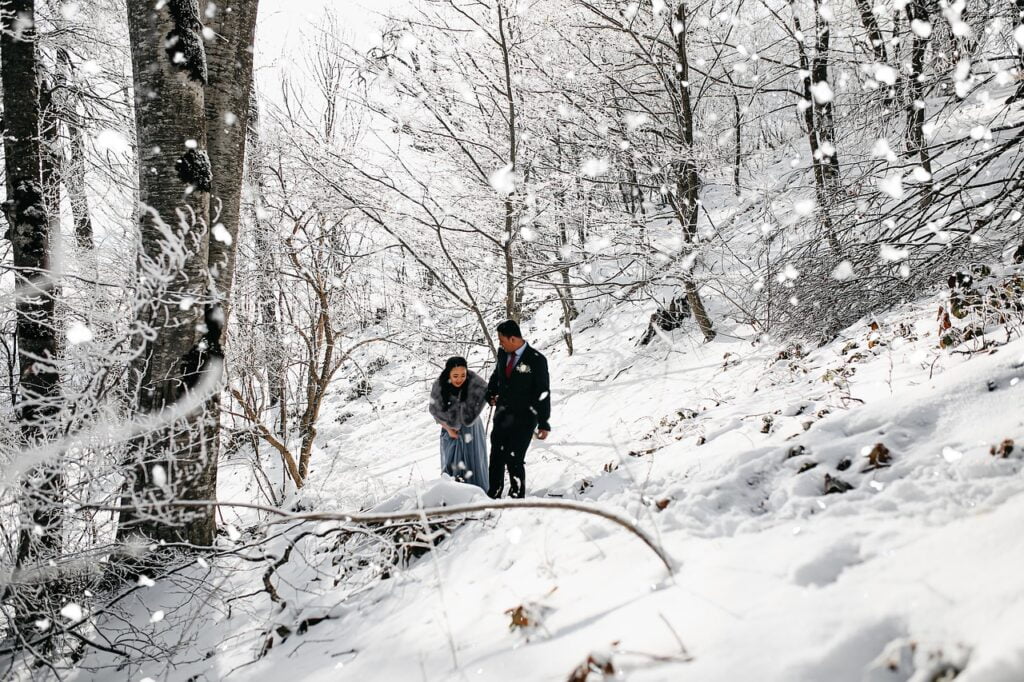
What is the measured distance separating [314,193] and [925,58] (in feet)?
23.1

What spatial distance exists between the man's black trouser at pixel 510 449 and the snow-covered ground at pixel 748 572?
881 millimetres

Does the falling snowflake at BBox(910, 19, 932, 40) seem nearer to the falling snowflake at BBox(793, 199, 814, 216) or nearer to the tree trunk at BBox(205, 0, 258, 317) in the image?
the falling snowflake at BBox(793, 199, 814, 216)

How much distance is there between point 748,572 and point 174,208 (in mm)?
3841

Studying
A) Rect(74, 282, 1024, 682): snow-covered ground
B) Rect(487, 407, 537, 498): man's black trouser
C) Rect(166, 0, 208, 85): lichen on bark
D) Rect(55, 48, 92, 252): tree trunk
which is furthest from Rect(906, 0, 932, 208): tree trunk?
Rect(55, 48, 92, 252): tree trunk

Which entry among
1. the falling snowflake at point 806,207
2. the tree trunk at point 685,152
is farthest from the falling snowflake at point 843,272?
the tree trunk at point 685,152

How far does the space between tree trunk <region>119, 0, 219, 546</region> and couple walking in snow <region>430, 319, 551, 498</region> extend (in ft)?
5.98

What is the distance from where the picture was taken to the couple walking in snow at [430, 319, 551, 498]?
15.4 ft

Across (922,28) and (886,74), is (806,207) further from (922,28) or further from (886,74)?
(922,28)

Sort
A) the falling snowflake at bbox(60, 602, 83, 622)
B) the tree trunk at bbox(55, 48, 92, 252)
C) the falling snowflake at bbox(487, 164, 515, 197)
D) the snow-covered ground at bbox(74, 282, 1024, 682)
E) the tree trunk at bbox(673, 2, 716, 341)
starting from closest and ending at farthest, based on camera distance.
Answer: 1. the snow-covered ground at bbox(74, 282, 1024, 682)
2. the falling snowflake at bbox(60, 602, 83, 622)
3. the tree trunk at bbox(55, 48, 92, 252)
4. the falling snowflake at bbox(487, 164, 515, 197)
5. the tree trunk at bbox(673, 2, 716, 341)

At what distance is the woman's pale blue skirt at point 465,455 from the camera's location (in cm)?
488

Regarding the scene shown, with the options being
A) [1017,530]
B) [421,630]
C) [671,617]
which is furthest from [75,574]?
[1017,530]

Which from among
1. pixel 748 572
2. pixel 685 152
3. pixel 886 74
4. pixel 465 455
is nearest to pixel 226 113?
pixel 465 455

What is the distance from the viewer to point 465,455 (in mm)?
4914

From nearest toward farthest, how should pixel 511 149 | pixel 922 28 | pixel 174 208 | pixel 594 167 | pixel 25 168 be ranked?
pixel 174 208, pixel 922 28, pixel 25 168, pixel 511 149, pixel 594 167
